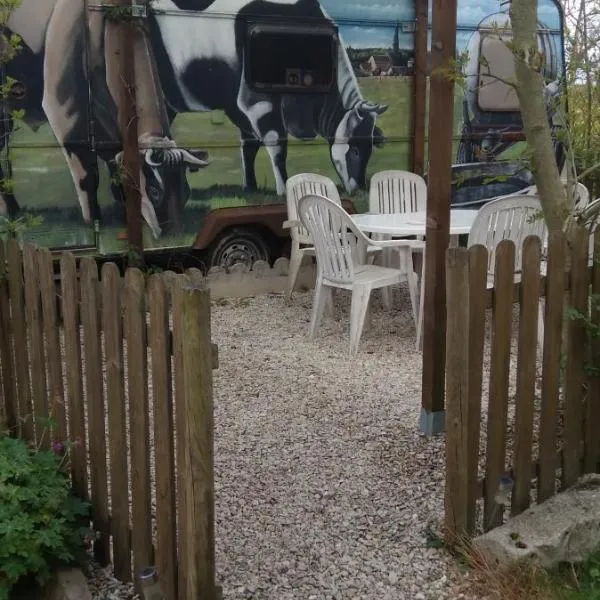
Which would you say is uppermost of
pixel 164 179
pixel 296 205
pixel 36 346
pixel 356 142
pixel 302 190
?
pixel 356 142

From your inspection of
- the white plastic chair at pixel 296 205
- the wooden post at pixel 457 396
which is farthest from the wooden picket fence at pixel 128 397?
the white plastic chair at pixel 296 205

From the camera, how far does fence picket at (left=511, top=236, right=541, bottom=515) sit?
9.52 feet

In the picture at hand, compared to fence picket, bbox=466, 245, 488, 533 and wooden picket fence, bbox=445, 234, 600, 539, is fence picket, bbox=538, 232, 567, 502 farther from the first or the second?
fence picket, bbox=466, 245, 488, 533

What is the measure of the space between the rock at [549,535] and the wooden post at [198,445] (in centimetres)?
92

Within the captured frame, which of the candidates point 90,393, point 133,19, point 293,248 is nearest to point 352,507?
point 90,393

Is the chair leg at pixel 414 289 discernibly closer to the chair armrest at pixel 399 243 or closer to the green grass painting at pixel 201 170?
the chair armrest at pixel 399 243

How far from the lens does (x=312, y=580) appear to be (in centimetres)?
273

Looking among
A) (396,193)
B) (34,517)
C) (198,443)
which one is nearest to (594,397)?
(198,443)

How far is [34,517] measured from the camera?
239cm

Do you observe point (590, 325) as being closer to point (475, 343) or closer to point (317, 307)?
point (475, 343)

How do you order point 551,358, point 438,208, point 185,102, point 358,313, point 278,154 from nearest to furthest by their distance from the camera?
point 551,358
point 438,208
point 358,313
point 185,102
point 278,154

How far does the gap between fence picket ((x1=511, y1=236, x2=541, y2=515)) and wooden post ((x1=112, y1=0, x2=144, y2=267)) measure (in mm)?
3851

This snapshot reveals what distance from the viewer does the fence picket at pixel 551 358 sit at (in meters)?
2.97

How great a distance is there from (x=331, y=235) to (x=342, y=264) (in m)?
0.21
